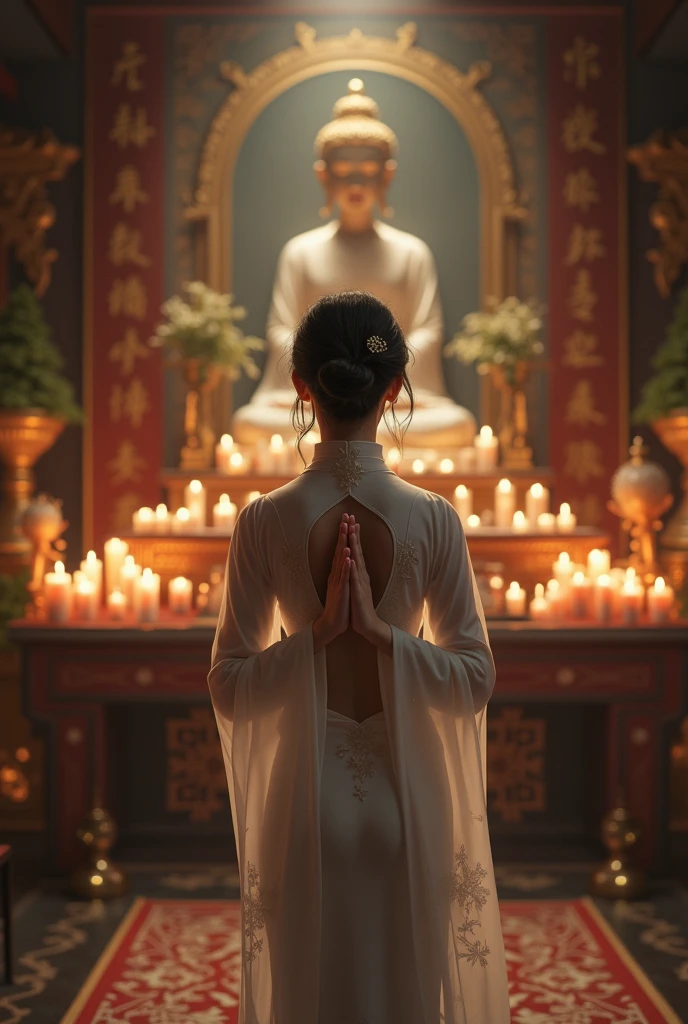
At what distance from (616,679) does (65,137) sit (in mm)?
3014

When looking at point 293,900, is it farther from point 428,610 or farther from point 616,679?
point 616,679

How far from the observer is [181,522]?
3.88m

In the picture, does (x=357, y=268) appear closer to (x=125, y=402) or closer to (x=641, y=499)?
(x=125, y=402)

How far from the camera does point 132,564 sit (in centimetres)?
367

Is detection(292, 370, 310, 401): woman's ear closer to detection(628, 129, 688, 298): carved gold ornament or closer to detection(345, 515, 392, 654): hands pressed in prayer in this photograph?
detection(345, 515, 392, 654): hands pressed in prayer

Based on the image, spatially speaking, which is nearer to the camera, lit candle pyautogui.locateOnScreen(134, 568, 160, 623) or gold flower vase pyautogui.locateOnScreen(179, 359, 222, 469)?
lit candle pyautogui.locateOnScreen(134, 568, 160, 623)

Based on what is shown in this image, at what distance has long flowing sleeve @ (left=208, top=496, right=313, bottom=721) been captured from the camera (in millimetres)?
1744

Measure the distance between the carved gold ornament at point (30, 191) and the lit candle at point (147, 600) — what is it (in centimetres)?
149

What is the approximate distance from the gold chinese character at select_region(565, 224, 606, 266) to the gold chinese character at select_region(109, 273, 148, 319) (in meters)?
1.74

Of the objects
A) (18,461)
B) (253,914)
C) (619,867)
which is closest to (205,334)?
(18,461)

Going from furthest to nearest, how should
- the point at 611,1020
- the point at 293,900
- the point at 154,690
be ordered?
the point at 154,690, the point at 611,1020, the point at 293,900

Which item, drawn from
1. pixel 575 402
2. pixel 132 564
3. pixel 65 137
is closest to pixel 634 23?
pixel 575 402

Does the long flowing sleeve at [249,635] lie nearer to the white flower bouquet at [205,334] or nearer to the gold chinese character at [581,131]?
the white flower bouquet at [205,334]

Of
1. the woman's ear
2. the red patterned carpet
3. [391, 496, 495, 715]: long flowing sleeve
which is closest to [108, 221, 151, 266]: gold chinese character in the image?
the red patterned carpet
